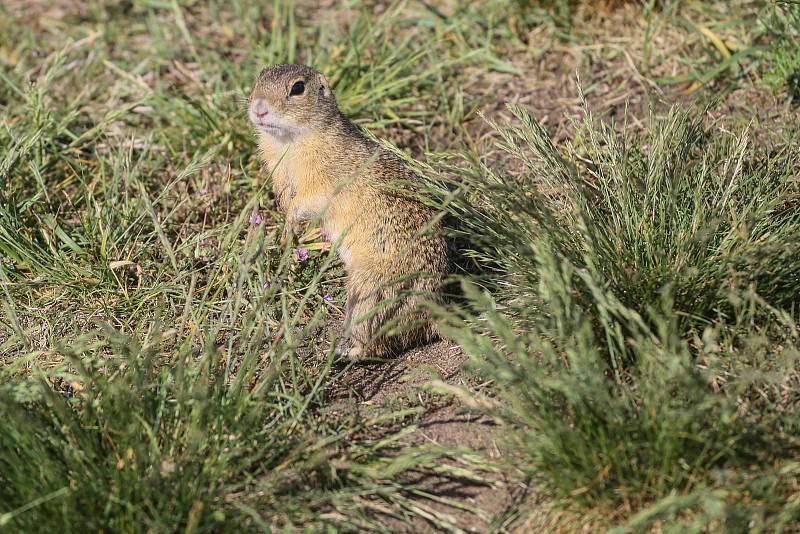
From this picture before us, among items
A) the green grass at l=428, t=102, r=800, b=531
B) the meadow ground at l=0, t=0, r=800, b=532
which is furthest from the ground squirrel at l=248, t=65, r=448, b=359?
the green grass at l=428, t=102, r=800, b=531

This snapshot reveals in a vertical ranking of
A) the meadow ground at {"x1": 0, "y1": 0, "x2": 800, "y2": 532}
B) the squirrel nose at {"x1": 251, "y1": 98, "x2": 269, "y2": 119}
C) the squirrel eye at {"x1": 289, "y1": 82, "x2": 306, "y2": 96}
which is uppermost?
the squirrel eye at {"x1": 289, "y1": 82, "x2": 306, "y2": 96}

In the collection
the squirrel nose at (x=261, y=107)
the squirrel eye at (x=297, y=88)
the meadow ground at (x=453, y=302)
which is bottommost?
the meadow ground at (x=453, y=302)

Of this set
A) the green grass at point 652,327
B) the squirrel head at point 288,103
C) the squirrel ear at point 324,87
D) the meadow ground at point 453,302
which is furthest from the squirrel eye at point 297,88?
the green grass at point 652,327

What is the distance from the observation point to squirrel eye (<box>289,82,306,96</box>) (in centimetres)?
448

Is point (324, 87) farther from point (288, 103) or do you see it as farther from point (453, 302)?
point (453, 302)

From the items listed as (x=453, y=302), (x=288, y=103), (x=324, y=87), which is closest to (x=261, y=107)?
(x=288, y=103)

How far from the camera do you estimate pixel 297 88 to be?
4.49m

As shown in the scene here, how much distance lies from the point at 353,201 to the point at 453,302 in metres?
0.69

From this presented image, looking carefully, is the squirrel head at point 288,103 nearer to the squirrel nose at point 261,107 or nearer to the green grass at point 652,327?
the squirrel nose at point 261,107

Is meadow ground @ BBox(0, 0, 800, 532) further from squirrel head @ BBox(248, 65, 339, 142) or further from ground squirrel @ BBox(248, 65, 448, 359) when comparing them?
squirrel head @ BBox(248, 65, 339, 142)

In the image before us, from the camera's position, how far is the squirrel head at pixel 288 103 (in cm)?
441

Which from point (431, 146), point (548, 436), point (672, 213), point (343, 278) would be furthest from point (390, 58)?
point (548, 436)

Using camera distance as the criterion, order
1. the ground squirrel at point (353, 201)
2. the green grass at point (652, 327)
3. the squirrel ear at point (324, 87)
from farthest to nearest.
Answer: the squirrel ear at point (324, 87) < the ground squirrel at point (353, 201) < the green grass at point (652, 327)

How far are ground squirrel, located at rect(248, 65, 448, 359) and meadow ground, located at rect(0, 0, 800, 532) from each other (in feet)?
0.52
